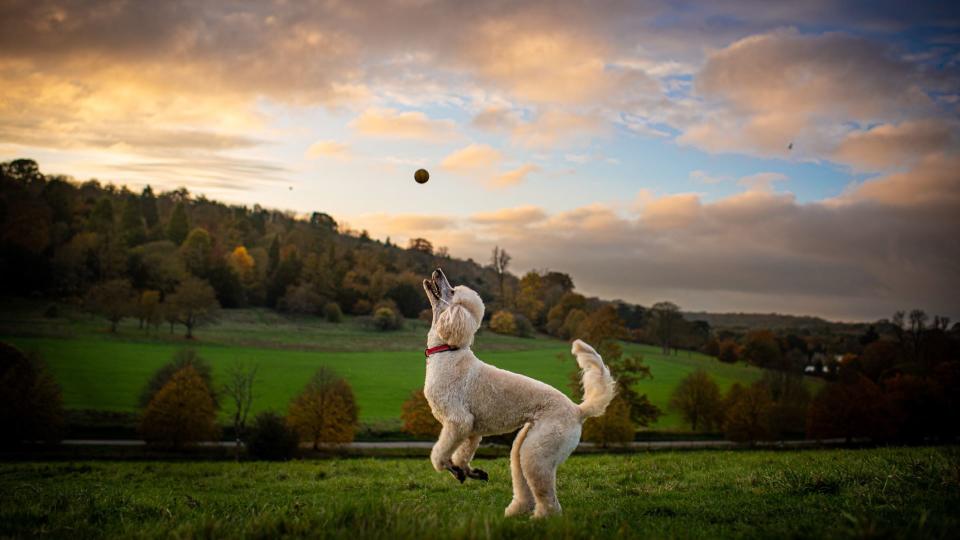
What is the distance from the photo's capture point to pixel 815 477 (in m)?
7.86

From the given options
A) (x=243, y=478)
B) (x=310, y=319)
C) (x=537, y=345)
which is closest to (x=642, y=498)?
(x=243, y=478)

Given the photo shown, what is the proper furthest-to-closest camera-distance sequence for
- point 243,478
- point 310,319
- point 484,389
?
point 310,319
point 243,478
point 484,389

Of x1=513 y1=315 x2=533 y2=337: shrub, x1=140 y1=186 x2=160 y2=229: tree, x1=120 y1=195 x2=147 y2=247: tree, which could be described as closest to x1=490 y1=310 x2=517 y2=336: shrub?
x1=513 y1=315 x2=533 y2=337: shrub

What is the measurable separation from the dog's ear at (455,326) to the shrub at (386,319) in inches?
3027

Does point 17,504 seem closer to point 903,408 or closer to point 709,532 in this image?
point 709,532

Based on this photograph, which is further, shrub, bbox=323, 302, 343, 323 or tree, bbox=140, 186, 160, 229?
tree, bbox=140, 186, 160, 229

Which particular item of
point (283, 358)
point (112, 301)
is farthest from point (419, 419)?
point (112, 301)

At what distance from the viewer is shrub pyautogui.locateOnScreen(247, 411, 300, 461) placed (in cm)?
3069

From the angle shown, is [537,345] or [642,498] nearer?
[642,498]

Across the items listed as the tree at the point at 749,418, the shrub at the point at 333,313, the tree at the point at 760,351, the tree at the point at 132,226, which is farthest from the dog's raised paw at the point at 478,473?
the tree at the point at 132,226

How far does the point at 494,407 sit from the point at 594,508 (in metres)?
1.81

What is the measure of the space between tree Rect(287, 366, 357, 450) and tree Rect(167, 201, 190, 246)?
70.0 metres

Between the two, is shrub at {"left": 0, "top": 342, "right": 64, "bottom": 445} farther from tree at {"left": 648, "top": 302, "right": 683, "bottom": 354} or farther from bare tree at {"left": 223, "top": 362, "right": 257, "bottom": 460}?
tree at {"left": 648, "top": 302, "right": 683, "bottom": 354}

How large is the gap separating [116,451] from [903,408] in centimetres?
5248
